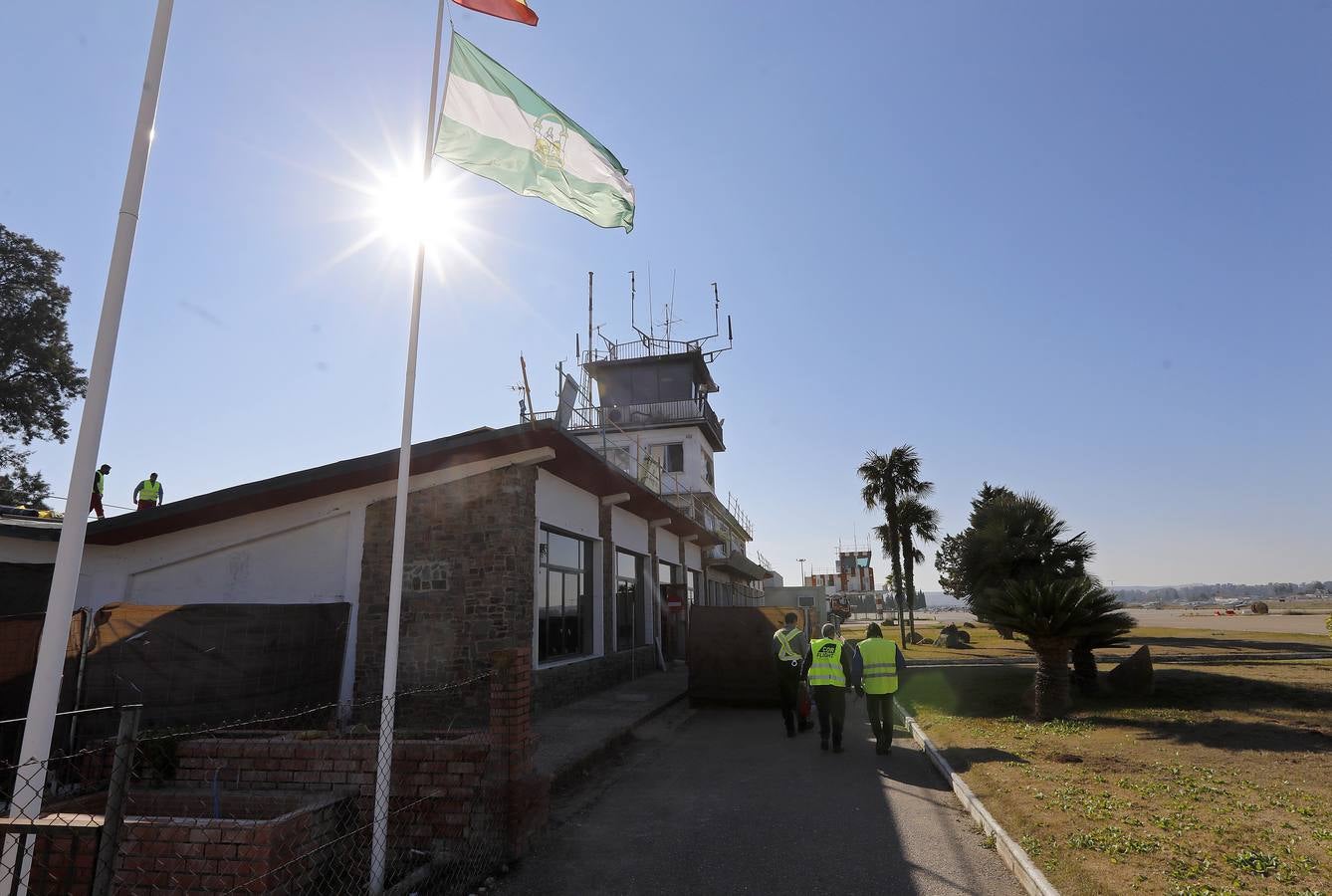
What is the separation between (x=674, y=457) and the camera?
34.7 m

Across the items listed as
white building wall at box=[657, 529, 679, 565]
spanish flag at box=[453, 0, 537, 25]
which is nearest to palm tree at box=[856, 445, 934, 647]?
white building wall at box=[657, 529, 679, 565]

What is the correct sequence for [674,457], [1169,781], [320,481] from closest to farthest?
[1169,781], [320,481], [674,457]

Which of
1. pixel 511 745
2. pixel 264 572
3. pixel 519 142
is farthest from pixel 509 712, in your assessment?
pixel 264 572

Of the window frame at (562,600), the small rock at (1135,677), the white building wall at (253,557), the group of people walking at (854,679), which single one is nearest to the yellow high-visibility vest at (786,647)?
the group of people walking at (854,679)

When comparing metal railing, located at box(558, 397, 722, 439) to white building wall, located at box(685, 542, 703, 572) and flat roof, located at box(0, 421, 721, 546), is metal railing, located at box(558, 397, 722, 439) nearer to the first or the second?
white building wall, located at box(685, 542, 703, 572)

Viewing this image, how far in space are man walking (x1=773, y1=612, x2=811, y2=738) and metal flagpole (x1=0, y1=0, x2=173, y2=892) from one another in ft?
31.5

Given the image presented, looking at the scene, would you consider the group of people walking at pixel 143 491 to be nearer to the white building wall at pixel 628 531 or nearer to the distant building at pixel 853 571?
the white building wall at pixel 628 531

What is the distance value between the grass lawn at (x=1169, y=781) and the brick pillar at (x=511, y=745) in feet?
12.9

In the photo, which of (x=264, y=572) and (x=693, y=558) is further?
(x=693, y=558)

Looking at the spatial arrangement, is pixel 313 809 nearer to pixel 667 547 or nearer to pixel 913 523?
pixel 667 547

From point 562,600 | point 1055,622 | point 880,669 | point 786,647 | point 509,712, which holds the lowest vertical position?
point 880,669

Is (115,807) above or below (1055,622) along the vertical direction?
below

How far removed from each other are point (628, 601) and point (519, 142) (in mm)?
13500

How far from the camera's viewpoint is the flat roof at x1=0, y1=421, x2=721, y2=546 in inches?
421
